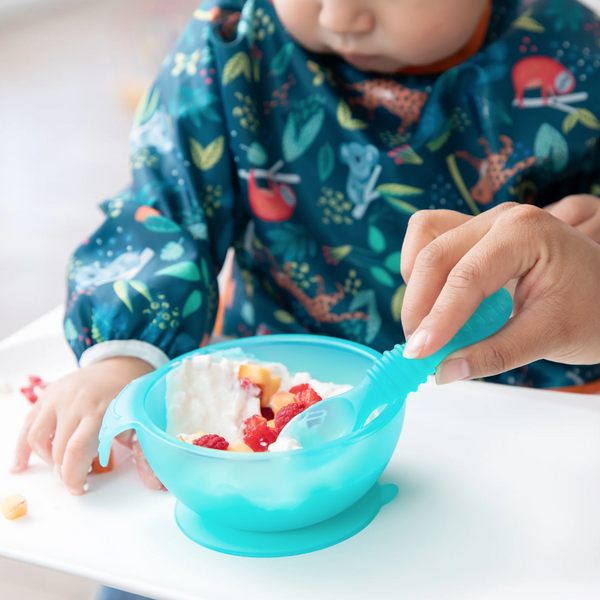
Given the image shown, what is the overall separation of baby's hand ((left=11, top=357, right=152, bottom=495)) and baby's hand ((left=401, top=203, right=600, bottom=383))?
30 centimetres

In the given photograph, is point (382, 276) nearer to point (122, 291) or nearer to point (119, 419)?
point (122, 291)

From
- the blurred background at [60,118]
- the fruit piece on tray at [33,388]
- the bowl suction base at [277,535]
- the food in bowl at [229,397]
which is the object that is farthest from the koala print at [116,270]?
the blurred background at [60,118]

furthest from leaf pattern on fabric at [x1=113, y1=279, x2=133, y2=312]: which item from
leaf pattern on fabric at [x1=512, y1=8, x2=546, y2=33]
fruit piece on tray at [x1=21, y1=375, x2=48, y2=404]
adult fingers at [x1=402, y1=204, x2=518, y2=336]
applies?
leaf pattern on fabric at [x1=512, y1=8, x2=546, y2=33]

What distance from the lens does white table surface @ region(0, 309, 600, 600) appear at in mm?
469

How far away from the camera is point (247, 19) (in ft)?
2.90

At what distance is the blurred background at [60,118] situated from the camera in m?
2.19

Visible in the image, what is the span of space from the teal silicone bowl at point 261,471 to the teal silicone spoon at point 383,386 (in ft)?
0.05

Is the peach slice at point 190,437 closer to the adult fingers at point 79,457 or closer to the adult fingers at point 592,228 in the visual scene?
the adult fingers at point 79,457

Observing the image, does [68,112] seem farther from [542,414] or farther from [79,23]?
[542,414]

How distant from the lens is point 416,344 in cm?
47

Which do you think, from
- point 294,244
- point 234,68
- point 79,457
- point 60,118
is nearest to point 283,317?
point 294,244

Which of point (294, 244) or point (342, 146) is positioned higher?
point (342, 146)

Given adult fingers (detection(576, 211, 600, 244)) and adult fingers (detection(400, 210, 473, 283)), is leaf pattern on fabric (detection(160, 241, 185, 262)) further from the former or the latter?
adult fingers (detection(576, 211, 600, 244))

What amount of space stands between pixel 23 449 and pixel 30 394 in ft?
A: 0.34
